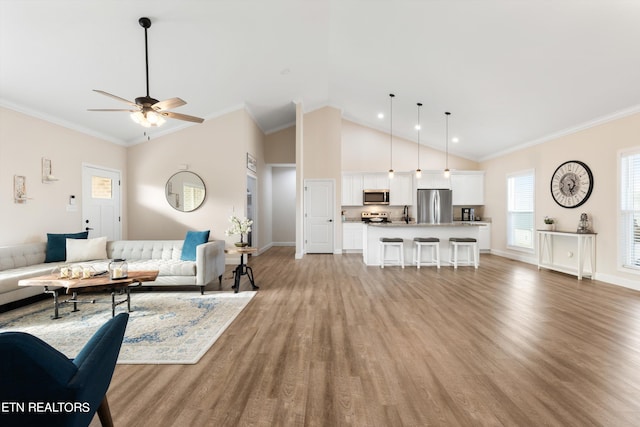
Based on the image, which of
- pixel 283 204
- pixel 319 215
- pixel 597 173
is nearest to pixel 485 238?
pixel 597 173

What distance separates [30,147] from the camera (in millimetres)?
4648

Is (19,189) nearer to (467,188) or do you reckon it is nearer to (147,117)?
(147,117)

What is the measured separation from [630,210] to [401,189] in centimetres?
486

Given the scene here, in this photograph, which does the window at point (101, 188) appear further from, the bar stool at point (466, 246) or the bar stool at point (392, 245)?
the bar stool at point (466, 246)

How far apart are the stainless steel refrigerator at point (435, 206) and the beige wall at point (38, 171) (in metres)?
7.96

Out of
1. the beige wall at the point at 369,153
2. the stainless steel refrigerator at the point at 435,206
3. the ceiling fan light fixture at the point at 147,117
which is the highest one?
the beige wall at the point at 369,153

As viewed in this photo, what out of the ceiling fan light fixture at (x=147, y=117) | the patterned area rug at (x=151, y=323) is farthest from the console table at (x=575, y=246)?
the ceiling fan light fixture at (x=147, y=117)

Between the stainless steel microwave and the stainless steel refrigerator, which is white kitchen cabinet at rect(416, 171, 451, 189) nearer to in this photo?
the stainless steel refrigerator

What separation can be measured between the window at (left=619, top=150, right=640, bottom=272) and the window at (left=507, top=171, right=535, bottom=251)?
→ 1967 millimetres

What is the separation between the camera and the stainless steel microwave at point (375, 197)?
28.4ft

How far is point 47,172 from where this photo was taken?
490 centimetres

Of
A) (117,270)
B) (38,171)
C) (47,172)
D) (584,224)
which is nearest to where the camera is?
(117,270)

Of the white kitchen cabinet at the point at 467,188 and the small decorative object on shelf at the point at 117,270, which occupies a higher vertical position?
the white kitchen cabinet at the point at 467,188

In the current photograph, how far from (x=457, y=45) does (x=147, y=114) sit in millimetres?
4178
